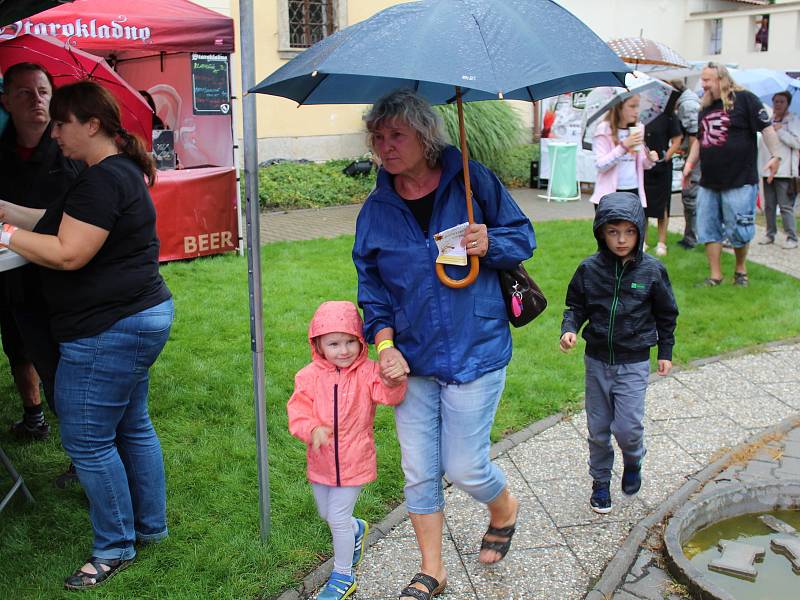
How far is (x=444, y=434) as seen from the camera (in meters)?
3.15

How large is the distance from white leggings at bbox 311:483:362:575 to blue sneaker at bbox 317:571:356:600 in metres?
0.02

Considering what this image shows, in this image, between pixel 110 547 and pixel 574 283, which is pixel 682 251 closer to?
pixel 574 283

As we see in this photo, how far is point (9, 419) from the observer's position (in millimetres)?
4891

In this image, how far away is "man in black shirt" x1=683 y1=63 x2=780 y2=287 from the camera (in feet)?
24.9

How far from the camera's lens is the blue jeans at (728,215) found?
25.0 ft

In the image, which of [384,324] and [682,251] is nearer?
[384,324]

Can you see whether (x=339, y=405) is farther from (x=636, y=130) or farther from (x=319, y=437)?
(x=636, y=130)

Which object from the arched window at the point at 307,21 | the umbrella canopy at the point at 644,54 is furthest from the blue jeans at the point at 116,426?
the arched window at the point at 307,21

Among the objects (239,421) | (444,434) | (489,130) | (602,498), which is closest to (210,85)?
(239,421)

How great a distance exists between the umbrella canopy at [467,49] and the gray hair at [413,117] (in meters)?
0.19

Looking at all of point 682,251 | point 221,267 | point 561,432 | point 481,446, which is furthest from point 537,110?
point 481,446

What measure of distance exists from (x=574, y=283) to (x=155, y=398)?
2698mm

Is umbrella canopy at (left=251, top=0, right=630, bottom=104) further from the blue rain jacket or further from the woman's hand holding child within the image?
the woman's hand holding child

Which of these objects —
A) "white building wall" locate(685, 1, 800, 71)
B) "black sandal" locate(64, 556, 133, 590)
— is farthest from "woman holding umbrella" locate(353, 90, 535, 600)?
"white building wall" locate(685, 1, 800, 71)
